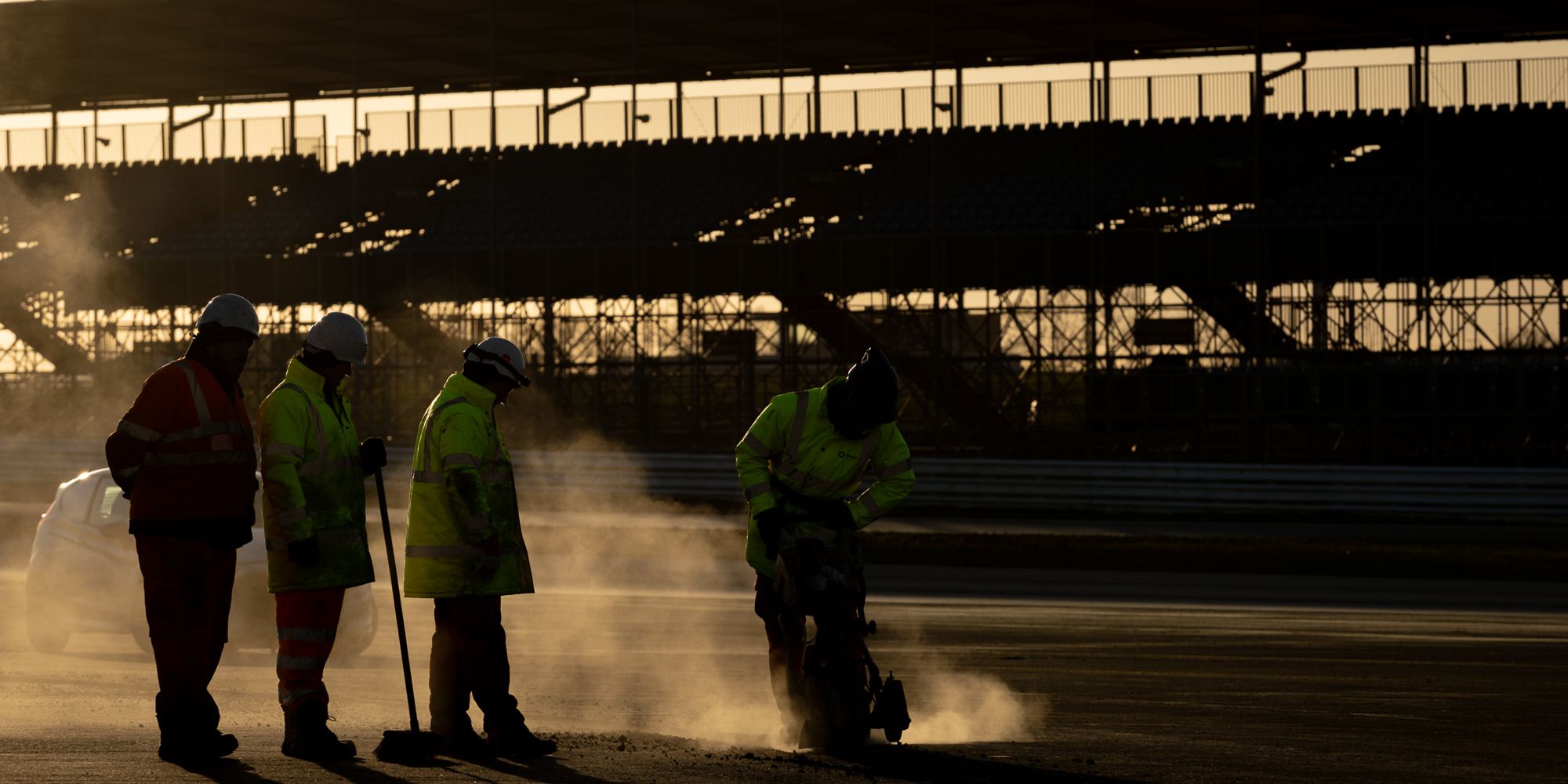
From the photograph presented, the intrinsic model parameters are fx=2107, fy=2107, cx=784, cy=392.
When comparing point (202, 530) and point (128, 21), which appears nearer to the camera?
point (202, 530)

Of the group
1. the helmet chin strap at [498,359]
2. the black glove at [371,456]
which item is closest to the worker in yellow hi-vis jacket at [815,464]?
the helmet chin strap at [498,359]

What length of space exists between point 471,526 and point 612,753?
1.14 meters

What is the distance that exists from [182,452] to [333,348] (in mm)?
759

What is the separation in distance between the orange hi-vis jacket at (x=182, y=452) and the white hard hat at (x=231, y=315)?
0.65ft

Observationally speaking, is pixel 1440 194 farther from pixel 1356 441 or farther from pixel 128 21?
pixel 128 21

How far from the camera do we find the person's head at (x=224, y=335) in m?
8.61

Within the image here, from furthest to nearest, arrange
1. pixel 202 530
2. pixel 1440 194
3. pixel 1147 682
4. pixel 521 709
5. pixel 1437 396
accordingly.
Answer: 1. pixel 1440 194
2. pixel 1437 396
3. pixel 1147 682
4. pixel 521 709
5. pixel 202 530

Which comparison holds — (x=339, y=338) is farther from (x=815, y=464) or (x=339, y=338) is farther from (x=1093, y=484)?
(x=1093, y=484)

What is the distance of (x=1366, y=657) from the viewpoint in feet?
44.2

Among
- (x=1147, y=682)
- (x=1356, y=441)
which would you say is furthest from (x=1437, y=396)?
(x=1147, y=682)

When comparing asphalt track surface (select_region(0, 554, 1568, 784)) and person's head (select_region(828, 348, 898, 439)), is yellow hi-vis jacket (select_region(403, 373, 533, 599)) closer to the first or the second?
asphalt track surface (select_region(0, 554, 1568, 784))

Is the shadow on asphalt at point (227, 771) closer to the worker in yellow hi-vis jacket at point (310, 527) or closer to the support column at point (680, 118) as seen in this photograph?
the worker in yellow hi-vis jacket at point (310, 527)

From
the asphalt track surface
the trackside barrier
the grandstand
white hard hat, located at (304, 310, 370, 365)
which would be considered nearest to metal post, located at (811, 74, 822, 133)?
the grandstand

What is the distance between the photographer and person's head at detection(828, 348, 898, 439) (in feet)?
29.3
